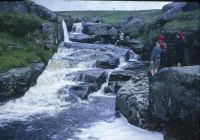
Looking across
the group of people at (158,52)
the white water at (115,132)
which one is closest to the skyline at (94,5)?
the group of people at (158,52)

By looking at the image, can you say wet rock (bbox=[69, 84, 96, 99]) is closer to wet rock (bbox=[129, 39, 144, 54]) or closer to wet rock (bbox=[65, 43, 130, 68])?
wet rock (bbox=[65, 43, 130, 68])

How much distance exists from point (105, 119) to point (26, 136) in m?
5.24

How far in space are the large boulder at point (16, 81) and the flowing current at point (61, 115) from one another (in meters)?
0.59

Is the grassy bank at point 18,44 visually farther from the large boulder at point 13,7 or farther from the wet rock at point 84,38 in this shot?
the wet rock at point 84,38

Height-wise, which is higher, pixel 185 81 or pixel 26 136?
pixel 185 81

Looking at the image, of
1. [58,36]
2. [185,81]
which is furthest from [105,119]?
[58,36]

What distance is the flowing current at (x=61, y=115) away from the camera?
19.7 m

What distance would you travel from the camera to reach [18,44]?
36.5 m

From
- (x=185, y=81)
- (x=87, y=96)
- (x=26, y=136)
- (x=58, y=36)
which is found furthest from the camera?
(x=58, y=36)

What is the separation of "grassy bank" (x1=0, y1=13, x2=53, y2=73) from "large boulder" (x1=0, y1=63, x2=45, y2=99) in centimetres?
135

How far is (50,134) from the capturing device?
20031 millimetres

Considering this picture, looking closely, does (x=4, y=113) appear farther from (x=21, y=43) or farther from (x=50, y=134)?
(x=21, y=43)

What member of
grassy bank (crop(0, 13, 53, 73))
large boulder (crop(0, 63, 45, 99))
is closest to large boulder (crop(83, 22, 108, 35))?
grassy bank (crop(0, 13, 53, 73))

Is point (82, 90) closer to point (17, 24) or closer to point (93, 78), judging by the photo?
point (93, 78)
